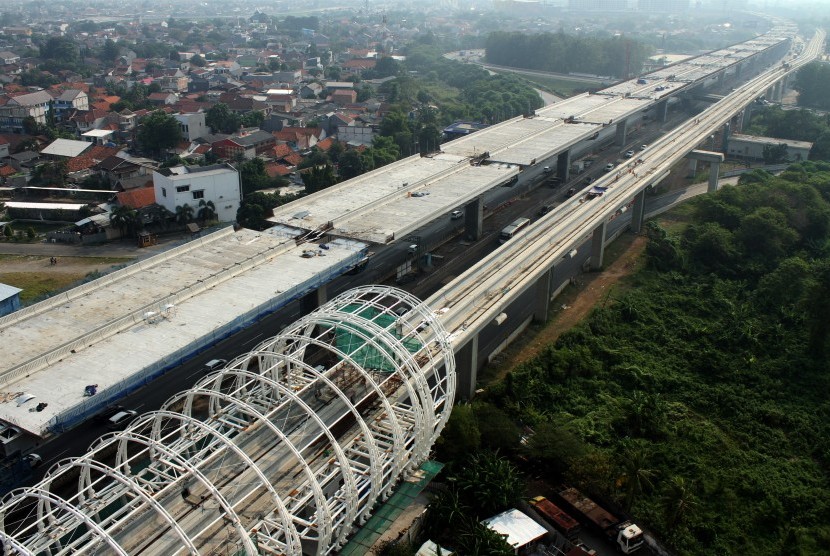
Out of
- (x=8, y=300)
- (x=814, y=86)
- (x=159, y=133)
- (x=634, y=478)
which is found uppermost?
(x=814, y=86)

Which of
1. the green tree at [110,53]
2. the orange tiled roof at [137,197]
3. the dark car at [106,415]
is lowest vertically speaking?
the dark car at [106,415]

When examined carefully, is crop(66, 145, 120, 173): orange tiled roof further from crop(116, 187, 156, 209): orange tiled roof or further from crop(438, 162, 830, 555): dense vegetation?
crop(438, 162, 830, 555): dense vegetation

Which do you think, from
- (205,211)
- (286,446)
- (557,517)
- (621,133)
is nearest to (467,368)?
(557,517)

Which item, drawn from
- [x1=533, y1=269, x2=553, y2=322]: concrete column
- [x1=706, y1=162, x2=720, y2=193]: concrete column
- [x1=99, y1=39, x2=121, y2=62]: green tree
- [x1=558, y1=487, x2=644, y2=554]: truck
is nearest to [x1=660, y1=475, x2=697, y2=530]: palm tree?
[x1=558, y1=487, x2=644, y2=554]: truck

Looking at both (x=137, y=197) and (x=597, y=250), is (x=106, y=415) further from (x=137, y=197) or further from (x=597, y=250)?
(x=597, y=250)

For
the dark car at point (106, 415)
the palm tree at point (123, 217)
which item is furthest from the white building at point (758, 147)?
the dark car at point (106, 415)

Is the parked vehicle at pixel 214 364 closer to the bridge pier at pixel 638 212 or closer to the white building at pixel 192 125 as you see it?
the bridge pier at pixel 638 212

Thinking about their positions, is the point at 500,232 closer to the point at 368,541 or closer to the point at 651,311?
the point at 651,311
